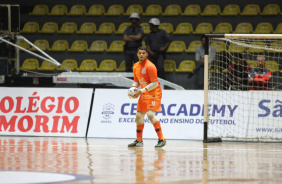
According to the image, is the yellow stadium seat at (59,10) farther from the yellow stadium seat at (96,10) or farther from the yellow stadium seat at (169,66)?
the yellow stadium seat at (169,66)

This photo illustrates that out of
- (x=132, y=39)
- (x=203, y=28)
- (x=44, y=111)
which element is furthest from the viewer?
(x=203, y=28)

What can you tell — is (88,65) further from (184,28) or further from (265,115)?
(265,115)

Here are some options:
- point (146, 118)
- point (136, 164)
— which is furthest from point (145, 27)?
point (136, 164)

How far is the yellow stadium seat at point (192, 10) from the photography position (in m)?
20.3

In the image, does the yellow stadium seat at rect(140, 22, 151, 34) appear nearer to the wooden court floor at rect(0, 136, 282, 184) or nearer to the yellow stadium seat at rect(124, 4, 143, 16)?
the yellow stadium seat at rect(124, 4, 143, 16)

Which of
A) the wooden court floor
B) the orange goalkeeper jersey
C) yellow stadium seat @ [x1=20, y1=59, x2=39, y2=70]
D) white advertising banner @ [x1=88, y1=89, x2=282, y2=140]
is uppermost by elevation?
yellow stadium seat @ [x1=20, y1=59, x2=39, y2=70]

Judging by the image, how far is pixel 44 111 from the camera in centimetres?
1492

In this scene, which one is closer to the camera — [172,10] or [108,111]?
[108,111]

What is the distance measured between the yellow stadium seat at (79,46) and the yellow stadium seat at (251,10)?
19.4 feet

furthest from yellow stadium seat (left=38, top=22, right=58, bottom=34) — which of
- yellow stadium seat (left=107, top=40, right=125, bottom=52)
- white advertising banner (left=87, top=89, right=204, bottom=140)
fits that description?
white advertising banner (left=87, top=89, right=204, bottom=140)

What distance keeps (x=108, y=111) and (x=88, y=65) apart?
198 inches

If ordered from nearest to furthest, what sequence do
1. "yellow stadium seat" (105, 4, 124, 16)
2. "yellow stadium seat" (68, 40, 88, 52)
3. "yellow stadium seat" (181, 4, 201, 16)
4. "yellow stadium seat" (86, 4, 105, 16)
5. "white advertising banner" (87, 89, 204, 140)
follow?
"white advertising banner" (87, 89, 204, 140), "yellow stadium seat" (68, 40, 88, 52), "yellow stadium seat" (181, 4, 201, 16), "yellow stadium seat" (105, 4, 124, 16), "yellow stadium seat" (86, 4, 105, 16)

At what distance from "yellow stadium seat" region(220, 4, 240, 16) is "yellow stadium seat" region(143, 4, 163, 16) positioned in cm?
238

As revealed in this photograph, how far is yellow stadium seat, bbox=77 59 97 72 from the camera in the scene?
19.2 meters
